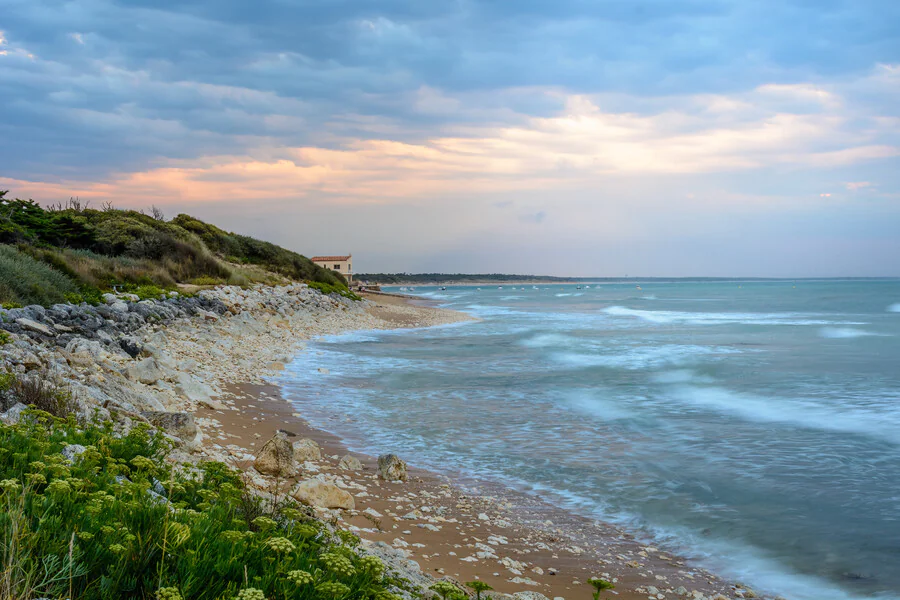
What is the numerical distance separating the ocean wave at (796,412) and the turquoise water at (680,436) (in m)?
0.06

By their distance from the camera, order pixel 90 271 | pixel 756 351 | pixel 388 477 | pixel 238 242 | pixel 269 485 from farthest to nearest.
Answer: pixel 238 242, pixel 756 351, pixel 90 271, pixel 388 477, pixel 269 485

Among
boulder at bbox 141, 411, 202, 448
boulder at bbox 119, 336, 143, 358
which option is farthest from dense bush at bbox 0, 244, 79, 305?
boulder at bbox 141, 411, 202, 448

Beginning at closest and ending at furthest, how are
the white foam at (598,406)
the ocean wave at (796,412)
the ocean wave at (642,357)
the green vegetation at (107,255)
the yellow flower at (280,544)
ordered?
the yellow flower at (280,544) < the ocean wave at (796,412) < the white foam at (598,406) < the green vegetation at (107,255) < the ocean wave at (642,357)

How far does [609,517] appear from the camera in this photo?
6676mm

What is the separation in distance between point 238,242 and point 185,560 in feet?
151

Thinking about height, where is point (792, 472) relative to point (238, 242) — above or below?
below

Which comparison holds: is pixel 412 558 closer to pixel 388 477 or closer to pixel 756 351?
pixel 388 477

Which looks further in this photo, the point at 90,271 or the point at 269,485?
the point at 90,271

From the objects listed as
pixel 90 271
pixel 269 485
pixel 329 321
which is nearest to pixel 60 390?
pixel 269 485

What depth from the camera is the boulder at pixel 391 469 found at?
285 inches

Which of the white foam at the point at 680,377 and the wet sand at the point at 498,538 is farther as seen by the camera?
the white foam at the point at 680,377

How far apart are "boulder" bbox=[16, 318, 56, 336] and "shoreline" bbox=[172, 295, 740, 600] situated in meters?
4.44

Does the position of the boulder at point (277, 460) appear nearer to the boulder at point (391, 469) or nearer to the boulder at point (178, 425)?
the boulder at point (178, 425)

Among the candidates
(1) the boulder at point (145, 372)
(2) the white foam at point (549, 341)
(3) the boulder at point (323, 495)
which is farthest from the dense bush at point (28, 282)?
(2) the white foam at point (549, 341)
